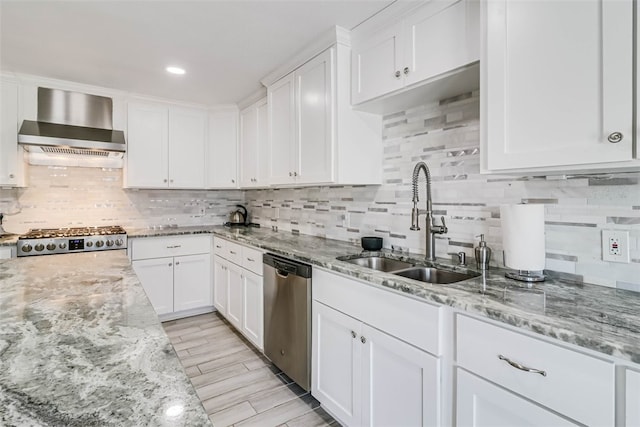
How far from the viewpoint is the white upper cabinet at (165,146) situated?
11.4 ft

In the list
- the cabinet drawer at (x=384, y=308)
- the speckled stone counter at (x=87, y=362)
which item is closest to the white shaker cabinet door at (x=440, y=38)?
the cabinet drawer at (x=384, y=308)

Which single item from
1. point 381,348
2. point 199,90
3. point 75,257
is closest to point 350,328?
point 381,348

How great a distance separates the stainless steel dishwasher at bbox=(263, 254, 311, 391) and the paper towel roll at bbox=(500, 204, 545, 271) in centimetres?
109

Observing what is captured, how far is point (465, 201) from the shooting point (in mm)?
1850

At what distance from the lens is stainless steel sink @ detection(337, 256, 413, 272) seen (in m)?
2.02

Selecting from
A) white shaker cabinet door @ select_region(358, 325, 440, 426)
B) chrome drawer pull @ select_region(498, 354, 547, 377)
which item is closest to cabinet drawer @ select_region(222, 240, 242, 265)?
white shaker cabinet door @ select_region(358, 325, 440, 426)

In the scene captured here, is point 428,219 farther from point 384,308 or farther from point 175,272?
point 175,272

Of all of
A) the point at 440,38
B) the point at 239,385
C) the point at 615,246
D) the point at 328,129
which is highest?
the point at 440,38

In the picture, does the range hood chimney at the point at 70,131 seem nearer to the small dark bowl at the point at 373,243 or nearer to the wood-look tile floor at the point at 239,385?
the wood-look tile floor at the point at 239,385

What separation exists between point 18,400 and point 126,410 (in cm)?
21

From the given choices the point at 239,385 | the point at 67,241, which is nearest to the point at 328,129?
the point at 239,385

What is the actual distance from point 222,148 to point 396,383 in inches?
128

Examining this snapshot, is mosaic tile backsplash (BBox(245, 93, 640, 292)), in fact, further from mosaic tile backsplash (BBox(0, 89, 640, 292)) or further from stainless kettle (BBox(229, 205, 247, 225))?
stainless kettle (BBox(229, 205, 247, 225))

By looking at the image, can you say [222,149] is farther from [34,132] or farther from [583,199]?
[583,199]
